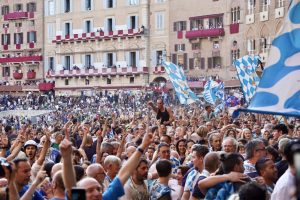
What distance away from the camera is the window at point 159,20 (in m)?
58.5

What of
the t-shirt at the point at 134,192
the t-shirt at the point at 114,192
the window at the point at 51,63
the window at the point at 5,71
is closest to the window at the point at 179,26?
the window at the point at 51,63

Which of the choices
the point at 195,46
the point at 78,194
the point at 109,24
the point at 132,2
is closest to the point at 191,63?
the point at 195,46

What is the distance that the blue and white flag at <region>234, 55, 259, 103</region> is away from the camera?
21.1m

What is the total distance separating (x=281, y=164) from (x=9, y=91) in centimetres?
6058

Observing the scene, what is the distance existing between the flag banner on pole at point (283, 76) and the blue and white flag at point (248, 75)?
1246 cm

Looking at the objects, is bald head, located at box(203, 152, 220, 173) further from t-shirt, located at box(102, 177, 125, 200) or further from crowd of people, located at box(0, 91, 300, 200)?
t-shirt, located at box(102, 177, 125, 200)

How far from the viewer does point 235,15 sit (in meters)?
51.6

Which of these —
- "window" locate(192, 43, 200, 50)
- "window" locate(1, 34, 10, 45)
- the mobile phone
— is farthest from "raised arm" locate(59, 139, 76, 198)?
"window" locate(1, 34, 10, 45)

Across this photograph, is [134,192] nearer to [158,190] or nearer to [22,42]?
[158,190]

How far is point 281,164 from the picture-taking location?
8867 millimetres

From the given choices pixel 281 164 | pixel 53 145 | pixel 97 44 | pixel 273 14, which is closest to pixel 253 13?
pixel 273 14

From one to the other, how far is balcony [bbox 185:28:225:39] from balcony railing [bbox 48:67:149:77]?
5.88m

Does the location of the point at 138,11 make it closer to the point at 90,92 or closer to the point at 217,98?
the point at 90,92

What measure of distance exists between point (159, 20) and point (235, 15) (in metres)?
8.64
